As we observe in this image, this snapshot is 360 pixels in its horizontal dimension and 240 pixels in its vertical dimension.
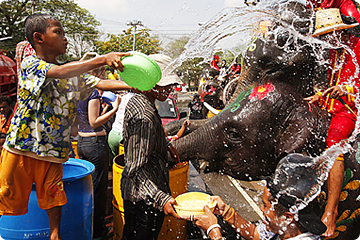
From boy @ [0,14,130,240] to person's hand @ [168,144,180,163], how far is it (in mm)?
1092

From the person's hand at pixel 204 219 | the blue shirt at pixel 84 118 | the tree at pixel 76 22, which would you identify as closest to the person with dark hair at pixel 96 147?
the blue shirt at pixel 84 118

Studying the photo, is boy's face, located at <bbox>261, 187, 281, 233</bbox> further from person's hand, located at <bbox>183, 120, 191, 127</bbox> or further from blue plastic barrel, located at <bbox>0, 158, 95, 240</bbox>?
person's hand, located at <bbox>183, 120, 191, 127</bbox>

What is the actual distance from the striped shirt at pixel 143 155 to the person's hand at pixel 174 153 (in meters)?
0.61

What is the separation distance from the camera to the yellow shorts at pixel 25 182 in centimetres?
214

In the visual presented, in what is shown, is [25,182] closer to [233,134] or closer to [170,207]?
[170,207]

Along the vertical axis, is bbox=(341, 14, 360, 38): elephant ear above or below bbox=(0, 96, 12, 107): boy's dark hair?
above

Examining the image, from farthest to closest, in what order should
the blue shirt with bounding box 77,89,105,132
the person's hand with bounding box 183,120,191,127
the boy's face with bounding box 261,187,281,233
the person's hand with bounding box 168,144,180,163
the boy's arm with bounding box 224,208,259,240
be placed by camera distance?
the blue shirt with bounding box 77,89,105,132, the person's hand with bounding box 183,120,191,127, the person's hand with bounding box 168,144,180,163, the boy's arm with bounding box 224,208,259,240, the boy's face with bounding box 261,187,281,233

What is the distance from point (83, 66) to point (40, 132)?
62 cm

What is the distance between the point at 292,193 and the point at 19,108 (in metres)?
1.92

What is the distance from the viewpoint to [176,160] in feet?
10.4

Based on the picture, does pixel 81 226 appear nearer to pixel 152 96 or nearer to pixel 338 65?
pixel 152 96

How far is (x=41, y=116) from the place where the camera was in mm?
2127

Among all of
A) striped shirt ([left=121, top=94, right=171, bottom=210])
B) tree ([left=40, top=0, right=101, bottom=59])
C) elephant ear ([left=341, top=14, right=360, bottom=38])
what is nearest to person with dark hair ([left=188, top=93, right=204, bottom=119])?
elephant ear ([left=341, top=14, right=360, bottom=38])

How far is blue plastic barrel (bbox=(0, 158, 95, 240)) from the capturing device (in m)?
2.39
